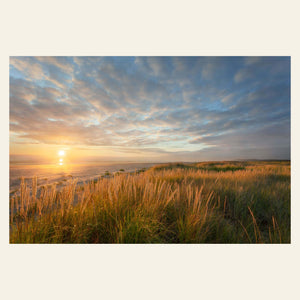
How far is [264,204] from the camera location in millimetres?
2635

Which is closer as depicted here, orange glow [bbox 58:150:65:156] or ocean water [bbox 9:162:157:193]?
ocean water [bbox 9:162:157:193]

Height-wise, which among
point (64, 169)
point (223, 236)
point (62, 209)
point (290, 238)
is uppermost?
point (64, 169)

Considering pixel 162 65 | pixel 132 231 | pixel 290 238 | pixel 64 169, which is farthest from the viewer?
pixel 64 169

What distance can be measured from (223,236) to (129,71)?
3332 millimetres

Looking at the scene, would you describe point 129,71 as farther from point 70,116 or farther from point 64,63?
point 70,116

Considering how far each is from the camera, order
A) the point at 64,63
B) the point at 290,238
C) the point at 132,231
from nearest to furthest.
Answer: the point at 132,231, the point at 290,238, the point at 64,63

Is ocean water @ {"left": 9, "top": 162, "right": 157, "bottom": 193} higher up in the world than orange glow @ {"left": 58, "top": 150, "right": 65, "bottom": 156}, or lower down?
lower down

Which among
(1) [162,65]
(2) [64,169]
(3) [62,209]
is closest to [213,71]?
(1) [162,65]

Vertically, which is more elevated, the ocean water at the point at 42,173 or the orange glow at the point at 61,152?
the orange glow at the point at 61,152

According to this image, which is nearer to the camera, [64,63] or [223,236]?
[223,236]

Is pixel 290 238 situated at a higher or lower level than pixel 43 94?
lower

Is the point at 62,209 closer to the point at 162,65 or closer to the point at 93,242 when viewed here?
the point at 93,242

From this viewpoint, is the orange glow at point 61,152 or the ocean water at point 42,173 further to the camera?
the orange glow at point 61,152

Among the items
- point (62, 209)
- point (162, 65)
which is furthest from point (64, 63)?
point (62, 209)
